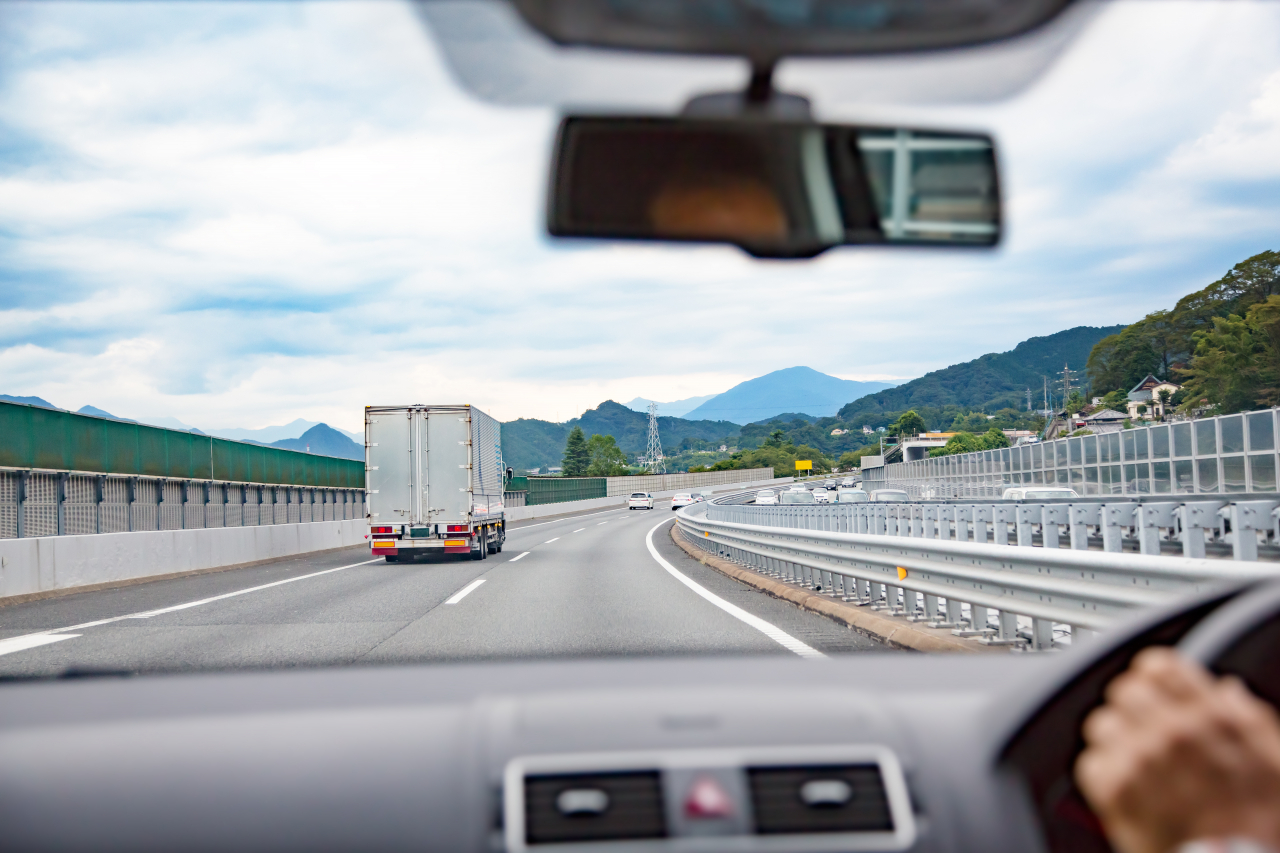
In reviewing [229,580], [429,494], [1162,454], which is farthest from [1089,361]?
[229,580]

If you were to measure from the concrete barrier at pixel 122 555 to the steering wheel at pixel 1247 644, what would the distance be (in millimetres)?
16139

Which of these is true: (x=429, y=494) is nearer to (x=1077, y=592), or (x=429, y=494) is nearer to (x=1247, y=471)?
(x=1247, y=471)

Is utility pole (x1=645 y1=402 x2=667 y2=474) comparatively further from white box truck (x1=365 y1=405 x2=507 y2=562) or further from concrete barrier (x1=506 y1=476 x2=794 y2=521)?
white box truck (x1=365 y1=405 x2=507 y2=562)

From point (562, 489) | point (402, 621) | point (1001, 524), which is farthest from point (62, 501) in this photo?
point (562, 489)

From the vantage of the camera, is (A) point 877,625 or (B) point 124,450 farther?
(B) point 124,450

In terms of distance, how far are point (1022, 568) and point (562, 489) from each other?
239 ft

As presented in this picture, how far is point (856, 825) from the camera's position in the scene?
2.39 meters

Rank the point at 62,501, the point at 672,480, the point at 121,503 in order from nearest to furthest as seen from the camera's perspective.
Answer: the point at 62,501, the point at 121,503, the point at 672,480

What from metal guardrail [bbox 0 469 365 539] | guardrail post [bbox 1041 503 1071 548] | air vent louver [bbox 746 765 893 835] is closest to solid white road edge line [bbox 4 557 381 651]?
metal guardrail [bbox 0 469 365 539]

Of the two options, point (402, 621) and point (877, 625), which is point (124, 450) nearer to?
point (402, 621)

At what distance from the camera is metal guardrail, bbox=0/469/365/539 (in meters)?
17.5

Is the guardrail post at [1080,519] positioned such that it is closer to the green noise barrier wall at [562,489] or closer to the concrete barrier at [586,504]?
the concrete barrier at [586,504]

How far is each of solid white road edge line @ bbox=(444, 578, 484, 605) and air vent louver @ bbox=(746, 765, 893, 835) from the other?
11.7 m

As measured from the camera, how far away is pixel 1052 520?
18.6m
